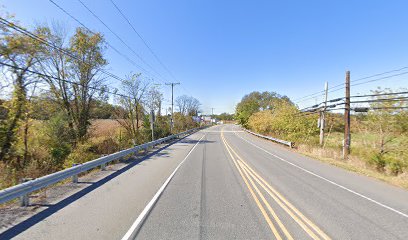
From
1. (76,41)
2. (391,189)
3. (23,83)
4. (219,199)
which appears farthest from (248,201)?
(76,41)

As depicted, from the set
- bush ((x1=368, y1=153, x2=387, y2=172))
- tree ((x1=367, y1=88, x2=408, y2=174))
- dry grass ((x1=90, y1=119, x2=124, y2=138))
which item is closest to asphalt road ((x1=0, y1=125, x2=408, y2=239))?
bush ((x1=368, y1=153, x2=387, y2=172))

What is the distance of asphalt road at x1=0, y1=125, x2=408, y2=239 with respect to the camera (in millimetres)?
4148

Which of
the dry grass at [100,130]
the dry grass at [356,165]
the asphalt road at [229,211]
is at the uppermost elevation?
the dry grass at [100,130]

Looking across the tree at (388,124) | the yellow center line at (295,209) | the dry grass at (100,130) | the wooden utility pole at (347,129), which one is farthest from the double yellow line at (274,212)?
the dry grass at (100,130)

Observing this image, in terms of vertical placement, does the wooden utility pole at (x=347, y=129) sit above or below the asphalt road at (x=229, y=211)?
above

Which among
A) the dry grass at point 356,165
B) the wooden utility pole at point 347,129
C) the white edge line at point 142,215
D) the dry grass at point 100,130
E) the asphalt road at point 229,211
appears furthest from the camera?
the dry grass at point 100,130

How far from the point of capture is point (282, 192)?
6891 mm

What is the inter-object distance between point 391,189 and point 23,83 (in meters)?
20.3

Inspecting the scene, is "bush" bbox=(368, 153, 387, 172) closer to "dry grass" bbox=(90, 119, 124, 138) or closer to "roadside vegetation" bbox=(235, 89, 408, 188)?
"roadside vegetation" bbox=(235, 89, 408, 188)

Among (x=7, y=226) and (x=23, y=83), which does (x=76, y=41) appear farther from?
(x=7, y=226)

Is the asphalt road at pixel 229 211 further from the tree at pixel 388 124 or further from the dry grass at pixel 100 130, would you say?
the dry grass at pixel 100 130

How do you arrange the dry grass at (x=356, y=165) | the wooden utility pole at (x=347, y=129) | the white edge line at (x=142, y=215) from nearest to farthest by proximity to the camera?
the white edge line at (x=142, y=215), the dry grass at (x=356, y=165), the wooden utility pole at (x=347, y=129)

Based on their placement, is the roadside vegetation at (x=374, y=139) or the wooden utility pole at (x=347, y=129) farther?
the wooden utility pole at (x=347, y=129)

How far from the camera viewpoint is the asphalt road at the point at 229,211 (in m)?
4.15
